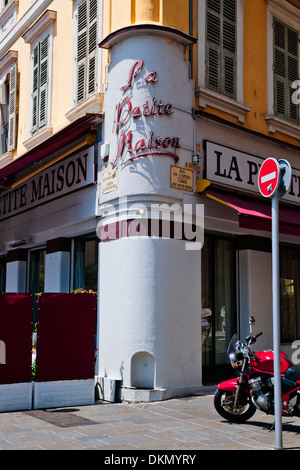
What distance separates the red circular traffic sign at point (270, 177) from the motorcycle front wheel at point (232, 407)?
2742mm

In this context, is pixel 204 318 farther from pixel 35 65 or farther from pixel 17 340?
pixel 35 65

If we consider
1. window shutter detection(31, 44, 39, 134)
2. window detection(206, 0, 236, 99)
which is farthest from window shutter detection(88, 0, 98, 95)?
window shutter detection(31, 44, 39, 134)

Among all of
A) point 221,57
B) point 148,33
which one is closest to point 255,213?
point 221,57

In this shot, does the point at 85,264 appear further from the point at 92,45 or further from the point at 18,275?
the point at 92,45

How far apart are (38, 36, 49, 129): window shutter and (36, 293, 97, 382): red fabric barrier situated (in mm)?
5657

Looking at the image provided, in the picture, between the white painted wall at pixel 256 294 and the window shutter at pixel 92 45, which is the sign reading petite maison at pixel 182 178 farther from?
the window shutter at pixel 92 45

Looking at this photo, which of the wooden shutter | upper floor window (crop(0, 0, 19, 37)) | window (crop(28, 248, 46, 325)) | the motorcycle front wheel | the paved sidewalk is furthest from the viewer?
upper floor window (crop(0, 0, 19, 37))

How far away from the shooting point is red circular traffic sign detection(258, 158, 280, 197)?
6.17 metres

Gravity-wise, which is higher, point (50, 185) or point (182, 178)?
point (50, 185)

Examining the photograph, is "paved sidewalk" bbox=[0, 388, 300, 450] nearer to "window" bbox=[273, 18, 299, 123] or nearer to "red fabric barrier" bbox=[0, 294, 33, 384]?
"red fabric barrier" bbox=[0, 294, 33, 384]

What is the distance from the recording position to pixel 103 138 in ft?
34.1

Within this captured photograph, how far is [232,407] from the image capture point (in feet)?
24.2

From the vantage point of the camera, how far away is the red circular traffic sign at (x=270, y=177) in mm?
6168

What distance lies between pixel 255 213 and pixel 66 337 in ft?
12.7
